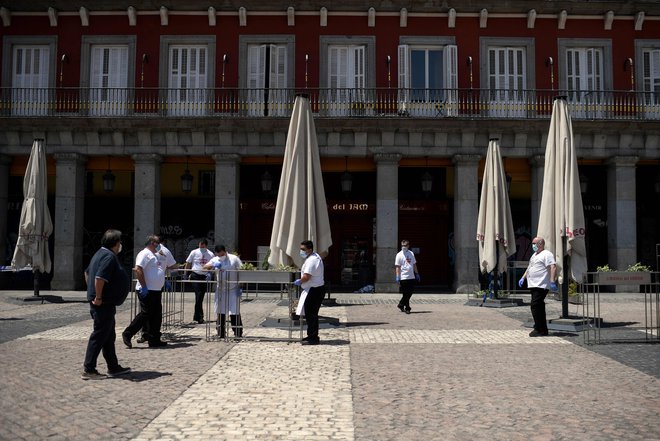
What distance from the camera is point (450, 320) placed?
523 inches

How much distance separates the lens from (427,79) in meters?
22.3

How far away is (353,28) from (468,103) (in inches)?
193

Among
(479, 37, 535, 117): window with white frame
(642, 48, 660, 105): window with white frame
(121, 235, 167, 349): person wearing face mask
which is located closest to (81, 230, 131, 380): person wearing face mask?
(121, 235, 167, 349): person wearing face mask

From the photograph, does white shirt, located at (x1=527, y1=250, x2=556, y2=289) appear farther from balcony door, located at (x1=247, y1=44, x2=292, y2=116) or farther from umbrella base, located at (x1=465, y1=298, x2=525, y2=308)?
balcony door, located at (x1=247, y1=44, x2=292, y2=116)

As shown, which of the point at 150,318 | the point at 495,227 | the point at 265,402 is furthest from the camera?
the point at 495,227

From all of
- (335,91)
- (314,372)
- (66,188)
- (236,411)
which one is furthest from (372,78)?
(236,411)

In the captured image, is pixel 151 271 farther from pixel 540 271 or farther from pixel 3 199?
pixel 3 199

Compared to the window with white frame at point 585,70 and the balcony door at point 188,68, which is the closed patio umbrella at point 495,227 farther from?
the balcony door at point 188,68

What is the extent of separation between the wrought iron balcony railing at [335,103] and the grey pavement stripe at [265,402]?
1447 centimetres

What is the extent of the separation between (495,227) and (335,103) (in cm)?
806

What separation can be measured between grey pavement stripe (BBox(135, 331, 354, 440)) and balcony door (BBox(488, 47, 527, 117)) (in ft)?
52.2

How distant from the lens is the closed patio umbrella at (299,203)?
1148 centimetres

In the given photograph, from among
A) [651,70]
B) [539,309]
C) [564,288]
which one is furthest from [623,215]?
[539,309]

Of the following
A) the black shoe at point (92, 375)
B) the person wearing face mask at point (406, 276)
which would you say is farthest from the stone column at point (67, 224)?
the black shoe at point (92, 375)
